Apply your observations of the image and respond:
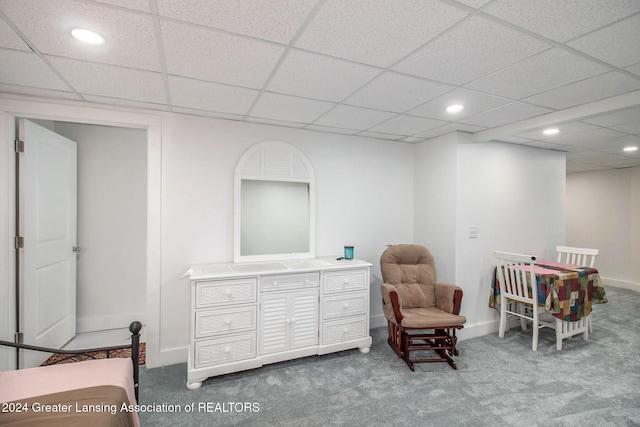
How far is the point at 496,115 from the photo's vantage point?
9.02 ft

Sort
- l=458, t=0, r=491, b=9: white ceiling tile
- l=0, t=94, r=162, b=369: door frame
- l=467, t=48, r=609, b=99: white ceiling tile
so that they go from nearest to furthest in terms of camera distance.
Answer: l=458, t=0, r=491, b=9: white ceiling tile → l=467, t=48, r=609, b=99: white ceiling tile → l=0, t=94, r=162, b=369: door frame

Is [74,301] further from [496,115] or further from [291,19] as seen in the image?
[496,115]

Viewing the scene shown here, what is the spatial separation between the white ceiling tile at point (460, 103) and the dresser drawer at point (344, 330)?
2.14m

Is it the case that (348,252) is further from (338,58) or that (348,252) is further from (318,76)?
(338,58)

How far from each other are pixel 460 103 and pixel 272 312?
248cm

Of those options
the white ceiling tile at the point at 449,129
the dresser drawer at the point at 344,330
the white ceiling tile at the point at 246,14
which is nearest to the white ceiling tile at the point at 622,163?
the white ceiling tile at the point at 449,129

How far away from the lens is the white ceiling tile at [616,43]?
141 cm

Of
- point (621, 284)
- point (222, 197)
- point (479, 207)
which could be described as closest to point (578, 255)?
point (479, 207)

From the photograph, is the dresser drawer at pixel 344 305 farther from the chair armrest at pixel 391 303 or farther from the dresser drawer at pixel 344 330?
the chair armrest at pixel 391 303

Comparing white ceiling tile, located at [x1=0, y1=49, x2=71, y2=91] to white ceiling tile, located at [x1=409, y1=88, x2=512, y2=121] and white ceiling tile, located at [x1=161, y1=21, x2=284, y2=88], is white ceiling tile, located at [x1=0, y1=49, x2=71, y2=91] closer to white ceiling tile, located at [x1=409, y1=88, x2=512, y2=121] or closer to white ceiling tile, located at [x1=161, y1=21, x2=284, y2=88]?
white ceiling tile, located at [x1=161, y1=21, x2=284, y2=88]

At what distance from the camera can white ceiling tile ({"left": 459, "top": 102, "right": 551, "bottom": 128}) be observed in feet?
8.30

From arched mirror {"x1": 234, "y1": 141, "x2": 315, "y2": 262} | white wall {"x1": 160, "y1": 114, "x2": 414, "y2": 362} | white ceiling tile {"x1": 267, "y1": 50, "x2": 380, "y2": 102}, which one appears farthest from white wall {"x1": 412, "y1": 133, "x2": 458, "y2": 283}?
white ceiling tile {"x1": 267, "y1": 50, "x2": 380, "y2": 102}

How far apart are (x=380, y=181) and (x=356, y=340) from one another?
196 cm

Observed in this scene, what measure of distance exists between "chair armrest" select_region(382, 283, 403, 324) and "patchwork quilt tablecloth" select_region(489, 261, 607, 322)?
1.59m
